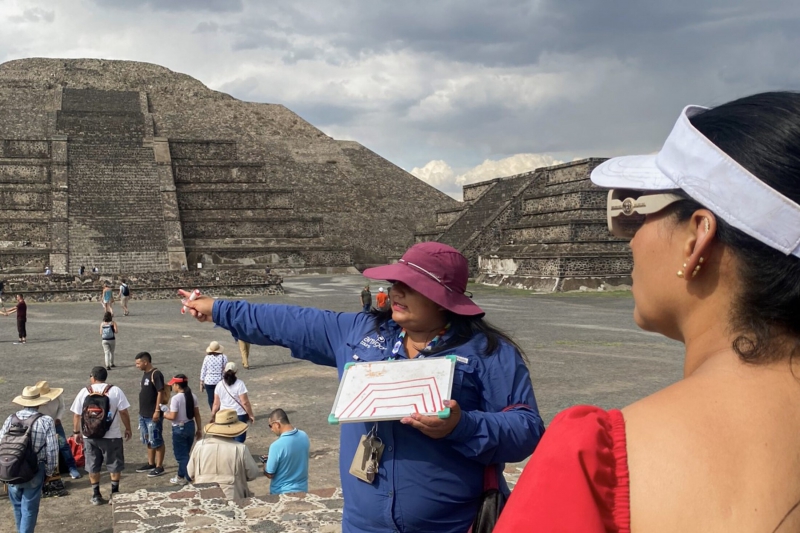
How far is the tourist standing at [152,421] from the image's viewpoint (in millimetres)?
7000

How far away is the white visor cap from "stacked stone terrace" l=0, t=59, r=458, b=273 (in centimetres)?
3060

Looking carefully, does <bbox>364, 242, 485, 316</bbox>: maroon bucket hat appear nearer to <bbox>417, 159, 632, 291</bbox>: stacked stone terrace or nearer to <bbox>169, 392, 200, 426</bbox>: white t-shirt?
<bbox>169, 392, 200, 426</bbox>: white t-shirt

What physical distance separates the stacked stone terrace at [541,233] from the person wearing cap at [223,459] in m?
19.0

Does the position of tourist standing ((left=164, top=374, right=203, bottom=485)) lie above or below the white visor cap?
below

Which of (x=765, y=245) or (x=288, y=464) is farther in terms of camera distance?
(x=288, y=464)

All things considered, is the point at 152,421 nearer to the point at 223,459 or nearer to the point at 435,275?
the point at 223,459

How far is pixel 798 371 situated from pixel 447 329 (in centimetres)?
171

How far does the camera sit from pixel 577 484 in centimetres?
105

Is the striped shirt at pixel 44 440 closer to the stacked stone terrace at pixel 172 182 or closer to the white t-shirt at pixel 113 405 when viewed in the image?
the white t-shirt at pixel 113 405

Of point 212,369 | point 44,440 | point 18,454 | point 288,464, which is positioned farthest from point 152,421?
point 288,464

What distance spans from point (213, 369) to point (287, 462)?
3.14 meters

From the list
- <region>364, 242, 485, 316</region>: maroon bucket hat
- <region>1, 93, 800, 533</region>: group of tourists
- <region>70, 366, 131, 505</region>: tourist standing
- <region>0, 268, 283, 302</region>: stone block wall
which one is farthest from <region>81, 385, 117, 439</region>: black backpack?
<region>0, 268, 283, 302</region>: stone block wall

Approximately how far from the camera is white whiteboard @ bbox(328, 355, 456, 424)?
7.47 ft

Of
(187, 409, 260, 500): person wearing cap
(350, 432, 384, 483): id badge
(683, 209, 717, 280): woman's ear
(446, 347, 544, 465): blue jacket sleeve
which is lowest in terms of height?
(187, 409, 260, 500): person wearing cap
